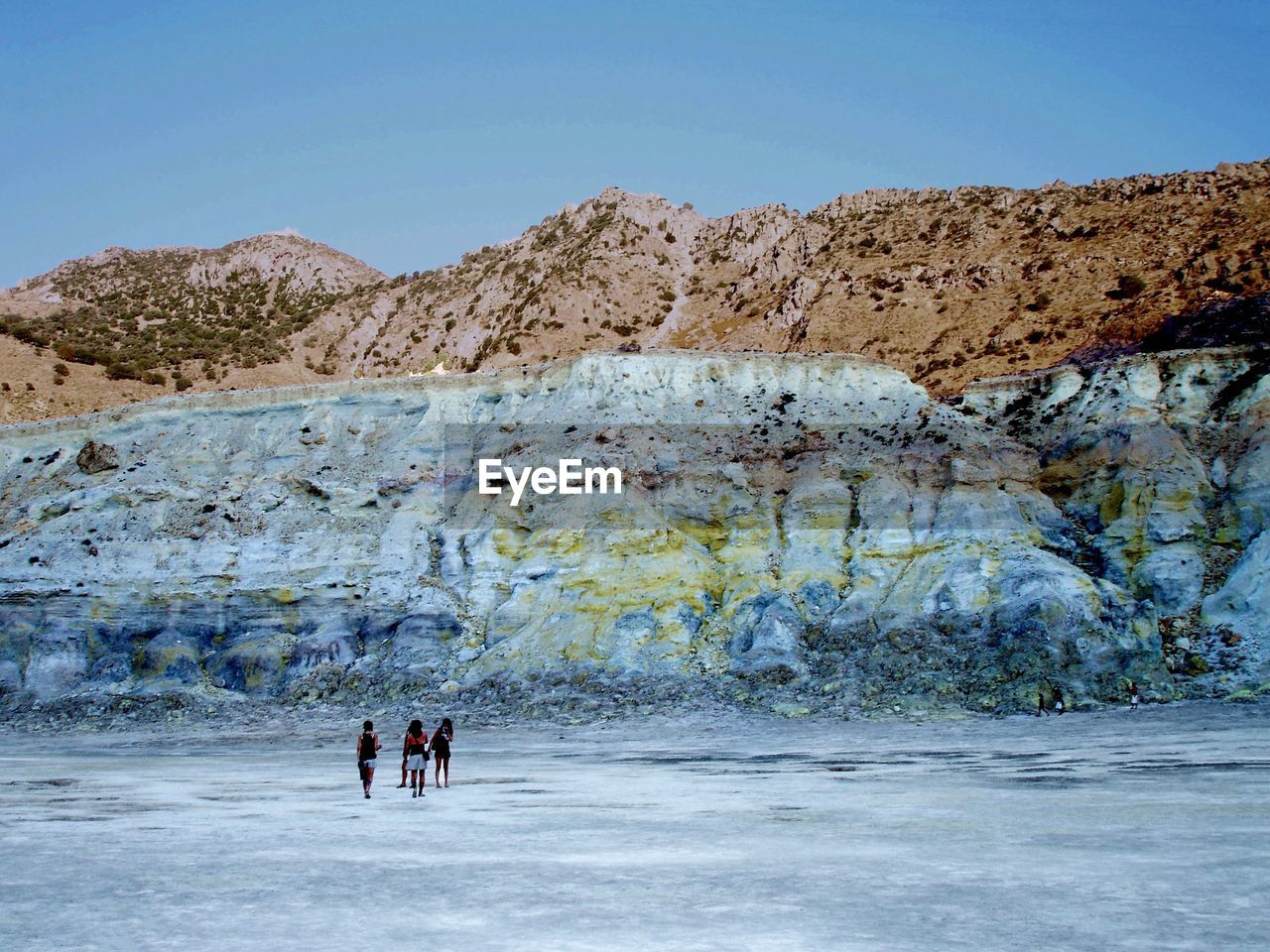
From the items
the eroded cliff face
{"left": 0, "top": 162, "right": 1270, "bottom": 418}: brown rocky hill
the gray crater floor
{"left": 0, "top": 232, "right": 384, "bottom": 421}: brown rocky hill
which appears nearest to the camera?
the gray crater floor

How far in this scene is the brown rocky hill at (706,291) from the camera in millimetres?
59625

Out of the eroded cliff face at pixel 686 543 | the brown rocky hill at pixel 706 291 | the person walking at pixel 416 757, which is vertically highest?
the brown rocky hill at pixel 706 291

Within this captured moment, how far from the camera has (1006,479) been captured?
39344 mm

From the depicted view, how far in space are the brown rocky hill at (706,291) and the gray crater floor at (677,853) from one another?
39650mm

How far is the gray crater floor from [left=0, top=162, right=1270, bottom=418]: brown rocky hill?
3965 cm

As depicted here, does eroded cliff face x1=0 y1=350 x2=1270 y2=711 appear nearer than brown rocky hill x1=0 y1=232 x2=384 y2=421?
Yes

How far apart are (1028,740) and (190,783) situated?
1664 cm

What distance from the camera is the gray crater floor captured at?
7.95m

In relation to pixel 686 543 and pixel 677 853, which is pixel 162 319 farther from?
pixel 677 853

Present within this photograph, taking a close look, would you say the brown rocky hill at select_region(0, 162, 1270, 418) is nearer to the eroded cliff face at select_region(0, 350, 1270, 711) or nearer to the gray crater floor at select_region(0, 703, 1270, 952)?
the eroded cliff face at select_region(0, 350, 1270, 711)

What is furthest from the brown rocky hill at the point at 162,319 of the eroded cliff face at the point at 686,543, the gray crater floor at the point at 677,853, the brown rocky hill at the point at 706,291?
the gray crater floor at the point at 677,853

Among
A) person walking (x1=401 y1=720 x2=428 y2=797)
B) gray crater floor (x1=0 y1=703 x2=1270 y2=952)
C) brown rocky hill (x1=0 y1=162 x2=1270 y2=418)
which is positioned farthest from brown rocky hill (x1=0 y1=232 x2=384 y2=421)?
gray crater floor (x1=0 y1=703 x2=1270 y2=952)

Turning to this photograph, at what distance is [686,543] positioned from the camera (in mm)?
38969

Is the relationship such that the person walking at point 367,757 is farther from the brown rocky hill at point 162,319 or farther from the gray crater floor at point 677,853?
the brown rocky hill at point 162,319
